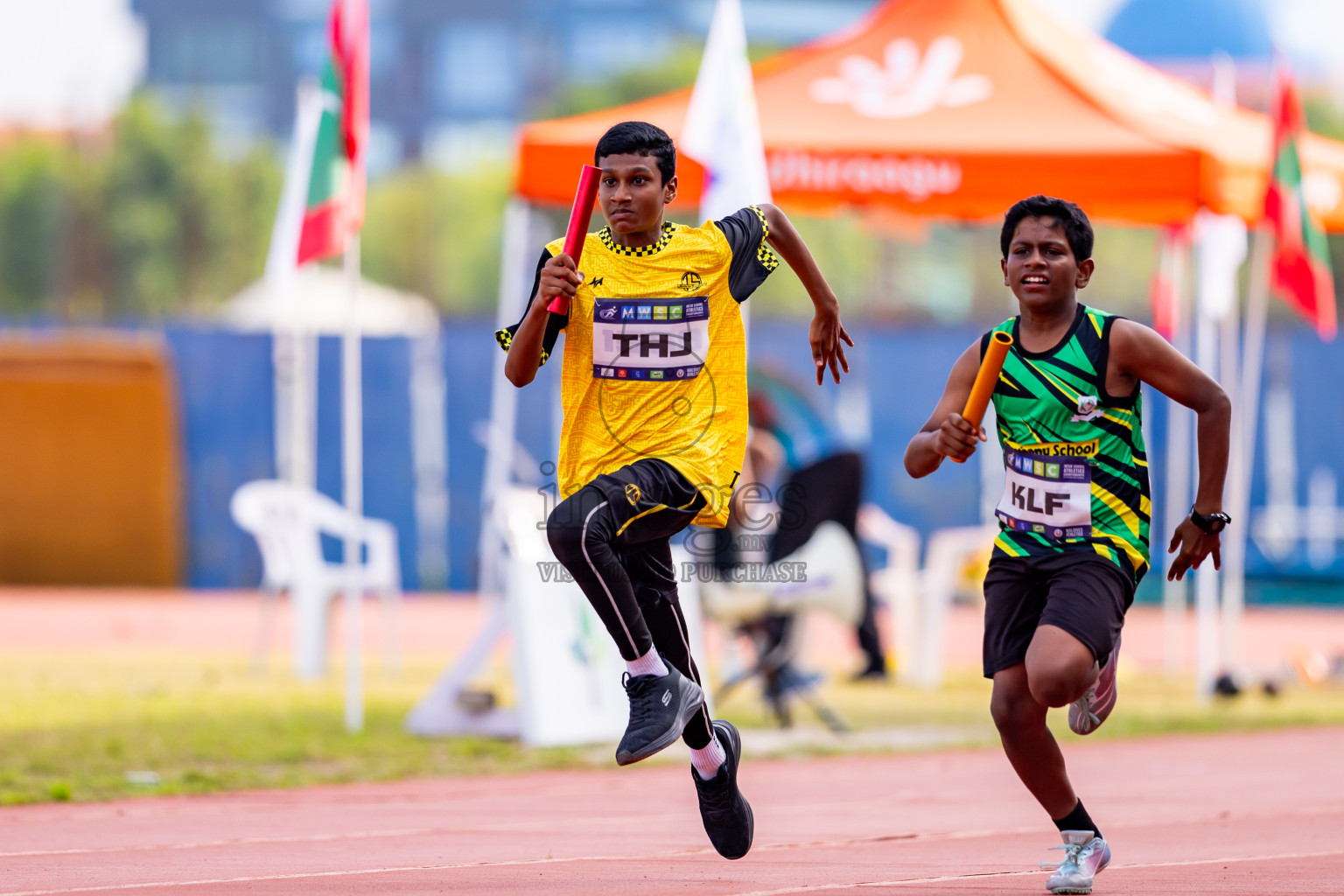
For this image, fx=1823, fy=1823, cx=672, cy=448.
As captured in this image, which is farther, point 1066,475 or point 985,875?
point 985,875

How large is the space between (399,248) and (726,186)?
2146 inches

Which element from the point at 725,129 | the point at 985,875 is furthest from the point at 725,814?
the point at 725,129

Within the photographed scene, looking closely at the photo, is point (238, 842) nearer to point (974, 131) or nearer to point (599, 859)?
point (599, 859)

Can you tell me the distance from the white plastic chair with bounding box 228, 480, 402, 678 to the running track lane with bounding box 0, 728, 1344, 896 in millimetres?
4432

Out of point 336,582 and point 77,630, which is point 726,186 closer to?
point 336,582

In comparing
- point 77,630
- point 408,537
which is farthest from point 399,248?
point 77,630

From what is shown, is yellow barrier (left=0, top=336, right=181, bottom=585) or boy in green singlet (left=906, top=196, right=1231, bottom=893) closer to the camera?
boy in green singlet (left=906, top=196, right=1231, bottom=893)

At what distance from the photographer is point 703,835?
20.4 feet

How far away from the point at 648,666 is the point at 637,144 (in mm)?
1411

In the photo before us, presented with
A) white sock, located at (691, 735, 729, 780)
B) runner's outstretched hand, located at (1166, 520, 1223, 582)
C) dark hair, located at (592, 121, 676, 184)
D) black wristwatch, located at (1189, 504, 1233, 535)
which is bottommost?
white sock, located at (691, 735, 729, 780)

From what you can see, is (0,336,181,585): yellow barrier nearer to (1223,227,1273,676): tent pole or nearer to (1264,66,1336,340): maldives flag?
(1223,227,1273,676): tent pole

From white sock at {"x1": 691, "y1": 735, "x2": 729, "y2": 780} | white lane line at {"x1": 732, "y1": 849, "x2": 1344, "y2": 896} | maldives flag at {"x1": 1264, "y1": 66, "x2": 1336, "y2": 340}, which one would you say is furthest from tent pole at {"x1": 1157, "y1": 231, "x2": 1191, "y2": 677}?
white sock at {"x1": 691, "y1": 735, "x2": 729, "y2": 780}

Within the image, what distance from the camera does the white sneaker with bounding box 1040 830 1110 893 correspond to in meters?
4.71

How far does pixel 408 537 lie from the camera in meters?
19.9
